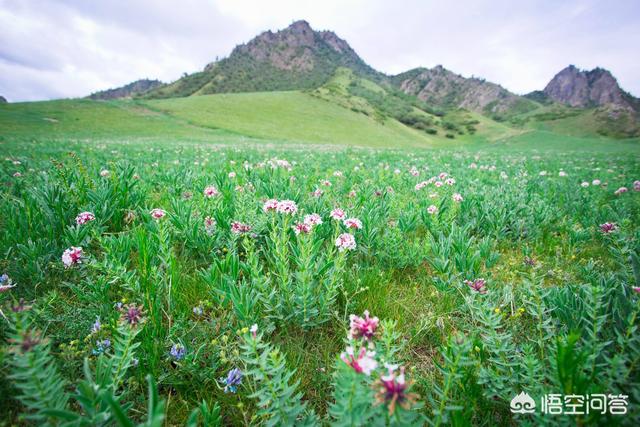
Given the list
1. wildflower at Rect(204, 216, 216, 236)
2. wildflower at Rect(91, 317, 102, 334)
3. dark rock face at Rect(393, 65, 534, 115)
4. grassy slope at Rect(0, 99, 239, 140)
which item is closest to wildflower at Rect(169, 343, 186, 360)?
wildflower at Rect(91, 317, 102, 334)

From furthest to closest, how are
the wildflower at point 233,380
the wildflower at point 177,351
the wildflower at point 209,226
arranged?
the wildflower at point 209,226 < the wildflower at point 177,351 < the wildflower at point 233,380

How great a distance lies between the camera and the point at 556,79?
593 feet

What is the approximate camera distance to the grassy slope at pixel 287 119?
4025cm

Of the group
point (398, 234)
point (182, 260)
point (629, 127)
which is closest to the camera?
point (182, 260)

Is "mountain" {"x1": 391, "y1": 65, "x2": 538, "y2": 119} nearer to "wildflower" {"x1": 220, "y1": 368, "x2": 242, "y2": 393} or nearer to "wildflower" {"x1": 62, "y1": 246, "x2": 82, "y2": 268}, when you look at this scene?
"wildflower" {"x1": 62, "y1": 246, "x2": 82, "y2": 268}

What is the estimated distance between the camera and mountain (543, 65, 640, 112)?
14965 cm

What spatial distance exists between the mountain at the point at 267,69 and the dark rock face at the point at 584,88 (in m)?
122

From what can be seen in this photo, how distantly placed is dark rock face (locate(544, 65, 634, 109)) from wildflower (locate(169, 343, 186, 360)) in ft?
663

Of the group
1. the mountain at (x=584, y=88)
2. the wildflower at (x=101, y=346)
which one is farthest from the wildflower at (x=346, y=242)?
the mountain at (x=584, y=88)

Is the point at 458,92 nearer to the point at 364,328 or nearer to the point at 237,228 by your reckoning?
the point at 237,228

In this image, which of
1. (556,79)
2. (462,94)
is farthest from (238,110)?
(556,79)

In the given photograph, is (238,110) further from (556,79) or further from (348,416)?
(556,79)

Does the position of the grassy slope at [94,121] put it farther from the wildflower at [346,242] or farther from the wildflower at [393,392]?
the wildflower at [393,392]

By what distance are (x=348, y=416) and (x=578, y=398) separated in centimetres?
86
